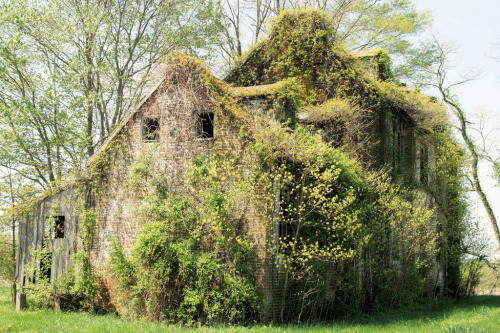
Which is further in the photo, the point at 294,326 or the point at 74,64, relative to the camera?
the point at 74,64

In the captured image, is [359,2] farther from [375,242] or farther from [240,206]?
[240,206]

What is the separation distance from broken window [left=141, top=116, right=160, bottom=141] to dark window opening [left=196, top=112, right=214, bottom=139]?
4.23ft

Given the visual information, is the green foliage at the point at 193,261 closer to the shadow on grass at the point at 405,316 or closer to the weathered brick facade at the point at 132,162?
the weathered brick facade at the point at 132,162

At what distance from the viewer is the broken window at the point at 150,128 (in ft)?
46.7

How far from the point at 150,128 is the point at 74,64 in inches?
307

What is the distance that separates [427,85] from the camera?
25141 millimetres

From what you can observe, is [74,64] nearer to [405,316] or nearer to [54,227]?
[54,227]

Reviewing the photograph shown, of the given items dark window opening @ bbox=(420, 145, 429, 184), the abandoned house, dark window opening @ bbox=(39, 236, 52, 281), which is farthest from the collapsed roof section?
dark window opening @ bbox=(39, 236, 52, 281)

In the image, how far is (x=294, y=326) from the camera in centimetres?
1157

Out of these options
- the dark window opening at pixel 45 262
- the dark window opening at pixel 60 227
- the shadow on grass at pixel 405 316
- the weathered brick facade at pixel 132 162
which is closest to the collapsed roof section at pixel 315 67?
the weathered brick facade at pixel 132 162


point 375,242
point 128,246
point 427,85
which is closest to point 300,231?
point 375,242

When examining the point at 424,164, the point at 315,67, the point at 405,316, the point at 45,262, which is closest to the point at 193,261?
the point at 45,262

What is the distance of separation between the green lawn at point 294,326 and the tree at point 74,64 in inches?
267

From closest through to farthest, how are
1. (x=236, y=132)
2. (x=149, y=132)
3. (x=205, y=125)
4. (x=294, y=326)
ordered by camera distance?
(x=294, y=326) < (x=236, y=132) < (x=149, y=132) < (x=205, y=125)
